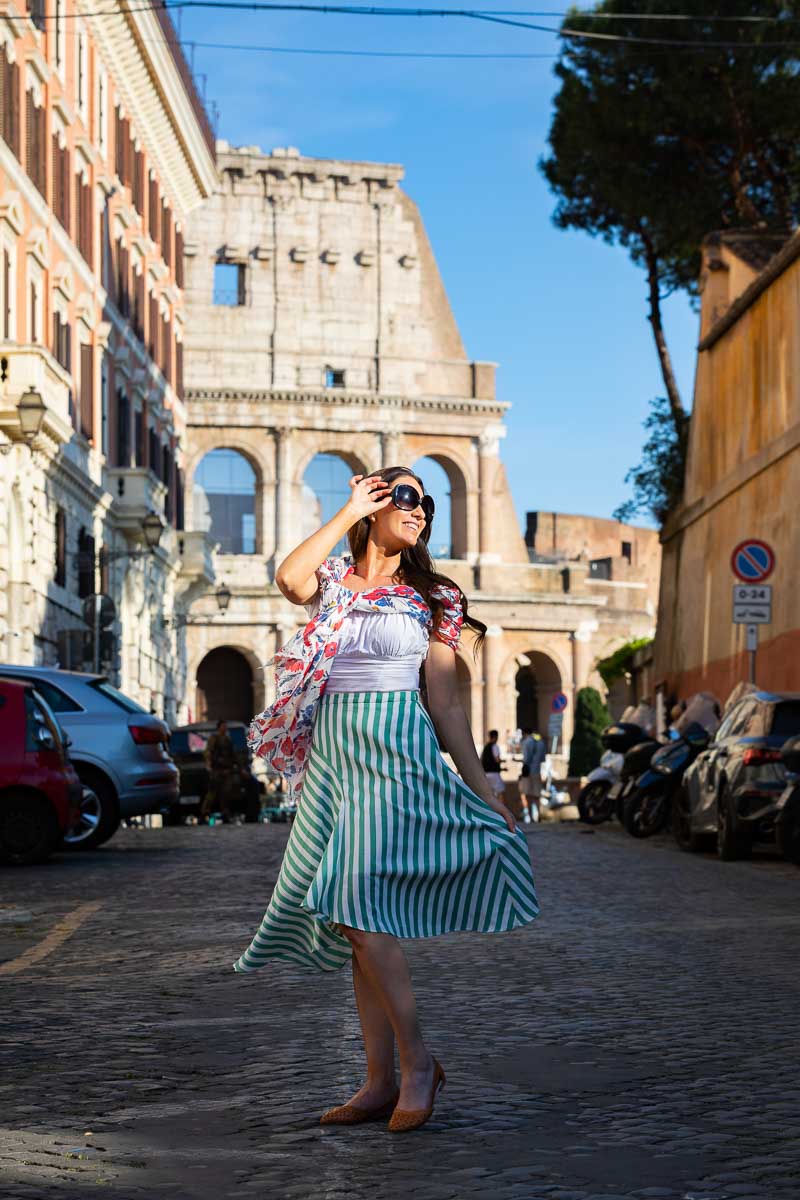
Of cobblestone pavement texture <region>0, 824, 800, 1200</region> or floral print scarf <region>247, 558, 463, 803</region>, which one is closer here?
cobblestone pavement texture <region>0, 824, 800, 1200</region>

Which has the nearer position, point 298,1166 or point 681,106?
point 298,1166

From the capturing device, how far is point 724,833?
18578 mm

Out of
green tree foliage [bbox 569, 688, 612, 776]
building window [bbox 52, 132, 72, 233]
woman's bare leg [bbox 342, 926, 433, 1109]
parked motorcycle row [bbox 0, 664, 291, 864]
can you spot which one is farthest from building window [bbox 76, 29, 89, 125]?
woman's bare leg [bbox 342, 926, 433, 1109]

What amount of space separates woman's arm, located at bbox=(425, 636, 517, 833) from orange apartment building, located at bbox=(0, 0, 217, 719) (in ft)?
72.5

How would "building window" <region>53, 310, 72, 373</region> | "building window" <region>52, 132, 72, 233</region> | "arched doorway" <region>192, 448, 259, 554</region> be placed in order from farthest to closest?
"arched doorway" <region>192, 448, 259, 554</region> → "building window" <region>53, 310, 72, 373</region> → "building window" <region>52, 132, 72, 233</region>

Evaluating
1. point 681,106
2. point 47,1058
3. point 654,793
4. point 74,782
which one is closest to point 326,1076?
point 47,1058

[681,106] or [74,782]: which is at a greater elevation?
[681,106]

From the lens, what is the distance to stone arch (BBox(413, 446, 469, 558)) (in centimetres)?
7025

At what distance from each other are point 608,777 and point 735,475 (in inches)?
254

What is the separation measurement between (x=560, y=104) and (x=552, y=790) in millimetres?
16281

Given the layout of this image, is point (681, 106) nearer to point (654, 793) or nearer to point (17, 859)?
point (654, 793)

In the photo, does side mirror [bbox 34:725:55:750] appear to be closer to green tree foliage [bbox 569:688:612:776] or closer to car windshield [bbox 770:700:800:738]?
car windshield [bbox 770:700:800:738]

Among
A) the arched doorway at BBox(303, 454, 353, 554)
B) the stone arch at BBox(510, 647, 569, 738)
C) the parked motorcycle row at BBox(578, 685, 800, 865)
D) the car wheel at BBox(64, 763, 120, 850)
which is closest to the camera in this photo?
the parked motorcycle row at BBox(578, 685, 800, 865)

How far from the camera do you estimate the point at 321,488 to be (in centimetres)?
6969
